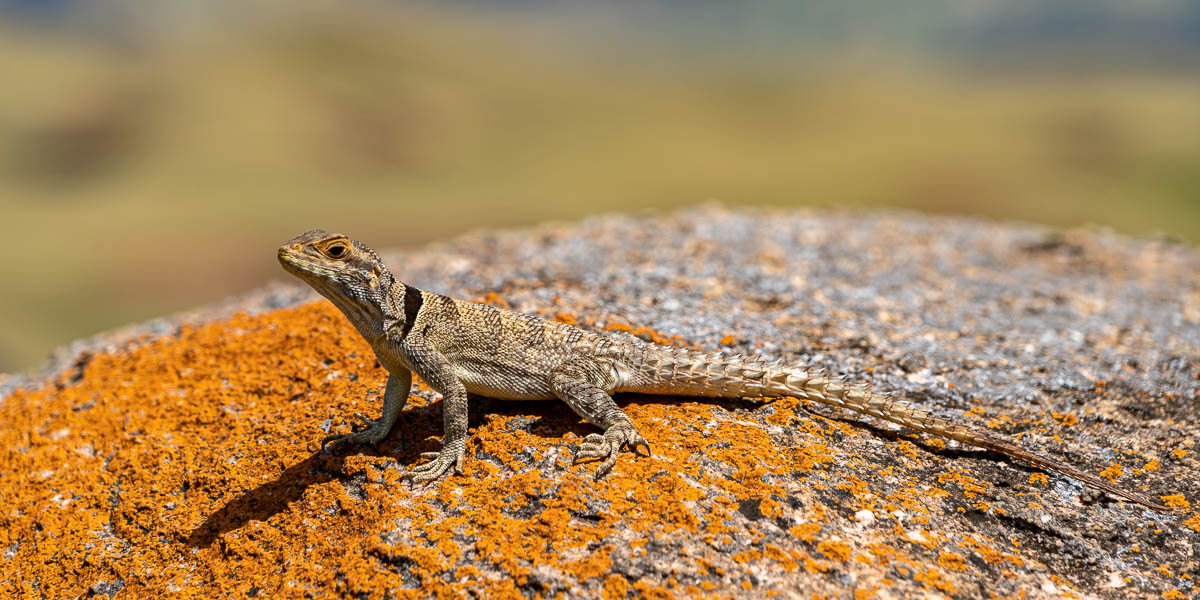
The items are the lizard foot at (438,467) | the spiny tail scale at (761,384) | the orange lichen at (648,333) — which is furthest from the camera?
the orange lichen at (648,333)

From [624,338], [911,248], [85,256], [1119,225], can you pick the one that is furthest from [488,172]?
[624,338]

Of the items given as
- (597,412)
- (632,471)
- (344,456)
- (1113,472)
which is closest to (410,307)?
(344,456)

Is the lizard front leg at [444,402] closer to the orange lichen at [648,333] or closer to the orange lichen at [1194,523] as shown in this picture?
the orange lichen at [648,333]

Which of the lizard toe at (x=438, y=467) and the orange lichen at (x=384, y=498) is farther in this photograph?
the lizard toe at (x=438, y=467)

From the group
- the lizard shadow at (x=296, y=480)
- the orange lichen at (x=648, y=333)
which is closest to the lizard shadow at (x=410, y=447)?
the lizard shadow at (x=296, y=480)

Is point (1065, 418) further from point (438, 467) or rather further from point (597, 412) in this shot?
point (438, 467)

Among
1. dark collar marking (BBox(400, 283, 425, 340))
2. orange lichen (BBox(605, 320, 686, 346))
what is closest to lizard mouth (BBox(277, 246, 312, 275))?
dark collar marking (BBox(400, 283, 425, 340))
